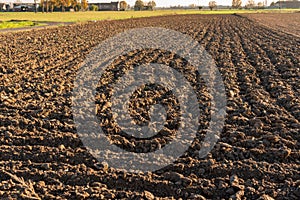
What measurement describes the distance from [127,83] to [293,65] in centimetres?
562

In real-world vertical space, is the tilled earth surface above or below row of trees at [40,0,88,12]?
below

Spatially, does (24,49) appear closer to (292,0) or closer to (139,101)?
(139,101)

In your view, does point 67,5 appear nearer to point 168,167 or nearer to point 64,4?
point 64,4

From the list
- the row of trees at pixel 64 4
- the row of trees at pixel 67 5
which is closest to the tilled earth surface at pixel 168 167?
the row of trees at pixel 67 5

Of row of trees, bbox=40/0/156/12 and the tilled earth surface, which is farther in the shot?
row of trees, bbox=40/0/156/12

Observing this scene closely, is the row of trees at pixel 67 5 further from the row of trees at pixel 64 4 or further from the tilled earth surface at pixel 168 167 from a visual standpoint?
the tilled earth surface at pixel 168 167

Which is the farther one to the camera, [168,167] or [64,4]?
[64,4]

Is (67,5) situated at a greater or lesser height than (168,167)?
greater

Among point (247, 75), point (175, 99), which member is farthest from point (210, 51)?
point (175, 99)

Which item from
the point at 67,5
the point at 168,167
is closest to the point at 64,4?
the point at 67,5

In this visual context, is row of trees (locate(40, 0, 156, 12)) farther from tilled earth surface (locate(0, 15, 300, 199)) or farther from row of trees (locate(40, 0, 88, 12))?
tilled earth surface (locate(0, 15, 300, 199))

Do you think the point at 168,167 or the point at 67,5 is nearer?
the point at 168,167

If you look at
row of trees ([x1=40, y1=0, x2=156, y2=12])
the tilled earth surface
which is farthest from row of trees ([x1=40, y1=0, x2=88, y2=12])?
the tilled earth surface

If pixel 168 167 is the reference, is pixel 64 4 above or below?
above
